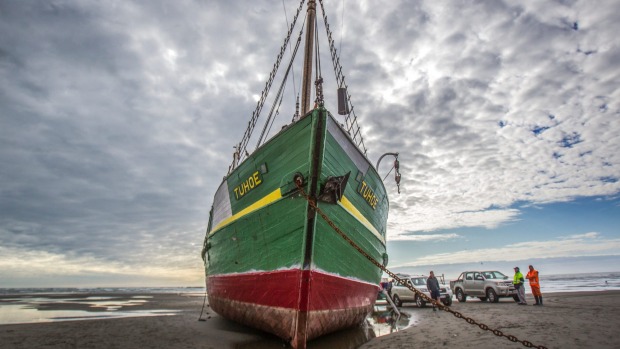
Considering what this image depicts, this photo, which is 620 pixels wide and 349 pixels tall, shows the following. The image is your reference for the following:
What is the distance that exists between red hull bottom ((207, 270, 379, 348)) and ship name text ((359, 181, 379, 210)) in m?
1.81

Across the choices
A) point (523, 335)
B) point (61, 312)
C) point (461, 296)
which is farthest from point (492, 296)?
point (61, 312)

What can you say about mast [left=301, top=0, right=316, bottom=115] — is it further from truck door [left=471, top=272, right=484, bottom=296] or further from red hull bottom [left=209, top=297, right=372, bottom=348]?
truck door [left=471, top=272, right=484, bottom=296]

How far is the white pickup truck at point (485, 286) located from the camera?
14414 millimetres

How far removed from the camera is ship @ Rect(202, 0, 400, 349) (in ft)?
17.3

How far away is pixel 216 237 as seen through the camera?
8852 mm

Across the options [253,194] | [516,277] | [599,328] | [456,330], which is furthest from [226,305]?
[516,277]

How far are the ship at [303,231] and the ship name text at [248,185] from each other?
2 centimetres

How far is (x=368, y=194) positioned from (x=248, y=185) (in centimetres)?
271

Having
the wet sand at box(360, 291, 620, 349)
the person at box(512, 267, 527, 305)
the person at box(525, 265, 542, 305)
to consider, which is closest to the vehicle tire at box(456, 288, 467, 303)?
the person at box(512, 267, 527, 305)

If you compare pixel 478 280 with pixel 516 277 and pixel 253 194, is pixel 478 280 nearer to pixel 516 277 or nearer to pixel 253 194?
pixel 516 277

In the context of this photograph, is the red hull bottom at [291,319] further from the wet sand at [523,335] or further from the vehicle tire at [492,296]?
the vehicle tire at [492,296]

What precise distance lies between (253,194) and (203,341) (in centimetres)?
320

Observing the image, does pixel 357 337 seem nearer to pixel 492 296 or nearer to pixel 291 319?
pixel 291 319

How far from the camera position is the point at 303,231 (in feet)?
17.4
